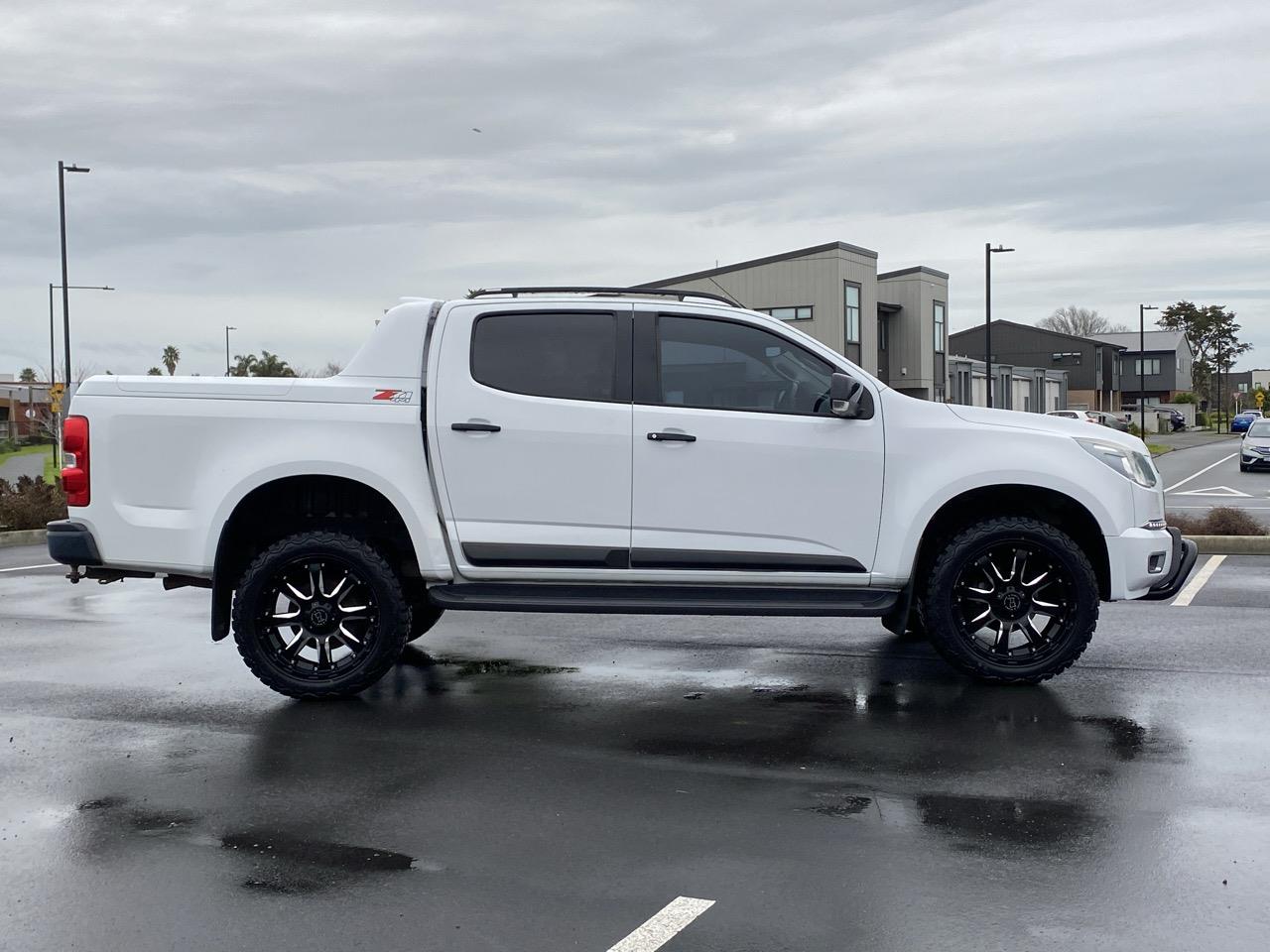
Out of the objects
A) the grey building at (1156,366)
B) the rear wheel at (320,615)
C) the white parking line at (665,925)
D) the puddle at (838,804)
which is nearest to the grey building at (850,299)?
the rear wheel at (320,615)

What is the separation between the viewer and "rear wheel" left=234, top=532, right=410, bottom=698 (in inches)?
283

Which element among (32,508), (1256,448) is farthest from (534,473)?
(1256,448)

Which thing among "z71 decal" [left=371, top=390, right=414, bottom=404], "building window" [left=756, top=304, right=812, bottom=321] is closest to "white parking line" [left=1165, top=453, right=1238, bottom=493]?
"building window" [left=756, top=304, right=812, bottom=321]

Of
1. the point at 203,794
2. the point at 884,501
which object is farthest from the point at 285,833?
the point at 884,501

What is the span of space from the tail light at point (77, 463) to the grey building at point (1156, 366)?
119212 mm

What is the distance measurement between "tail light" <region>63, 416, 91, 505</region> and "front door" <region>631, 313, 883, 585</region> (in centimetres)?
302

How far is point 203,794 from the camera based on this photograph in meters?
5.55

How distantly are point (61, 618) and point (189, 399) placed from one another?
4.13 meters

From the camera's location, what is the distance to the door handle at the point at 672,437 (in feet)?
23.3

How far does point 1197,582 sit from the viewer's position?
468 inches

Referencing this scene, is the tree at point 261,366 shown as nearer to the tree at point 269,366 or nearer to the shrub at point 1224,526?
the tree at point 269,366

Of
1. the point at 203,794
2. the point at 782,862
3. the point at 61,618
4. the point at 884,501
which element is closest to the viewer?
the point at 782,862

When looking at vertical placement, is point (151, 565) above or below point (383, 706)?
above

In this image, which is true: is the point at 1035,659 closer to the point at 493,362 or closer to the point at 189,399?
the point at 493,362
